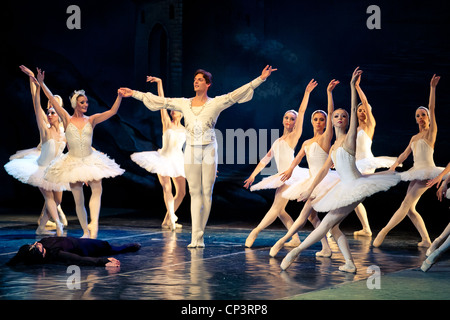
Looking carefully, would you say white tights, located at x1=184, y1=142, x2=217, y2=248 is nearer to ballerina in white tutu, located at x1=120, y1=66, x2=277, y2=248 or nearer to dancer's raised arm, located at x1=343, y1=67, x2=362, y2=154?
ballerina in white tutu, located at x1=120, y1=66, x2=277, y2=248

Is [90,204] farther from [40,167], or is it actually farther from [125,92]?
[40,167]

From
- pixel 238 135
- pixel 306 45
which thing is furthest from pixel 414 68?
pixel 238 135

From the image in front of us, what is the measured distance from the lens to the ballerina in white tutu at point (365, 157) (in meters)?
8.04

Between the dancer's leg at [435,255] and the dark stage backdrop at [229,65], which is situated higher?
the dark stage backdrop at [229,65]

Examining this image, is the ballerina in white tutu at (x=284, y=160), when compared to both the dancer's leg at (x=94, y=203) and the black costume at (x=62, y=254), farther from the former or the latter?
the black costume at (x=62, y=254)

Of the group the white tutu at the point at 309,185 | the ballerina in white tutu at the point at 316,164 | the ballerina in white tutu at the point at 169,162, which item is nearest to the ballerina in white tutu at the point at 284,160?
the white tutu at the point at 309,185

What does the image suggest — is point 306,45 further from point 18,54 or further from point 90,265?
point 90,265

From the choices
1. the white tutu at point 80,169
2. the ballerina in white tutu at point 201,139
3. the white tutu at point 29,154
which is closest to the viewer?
the ballerina in white tutu at point 201,139

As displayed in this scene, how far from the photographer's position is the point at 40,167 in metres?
8.48

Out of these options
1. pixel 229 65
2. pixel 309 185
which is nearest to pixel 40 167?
pixel 309 185

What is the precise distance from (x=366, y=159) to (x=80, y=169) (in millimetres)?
3219

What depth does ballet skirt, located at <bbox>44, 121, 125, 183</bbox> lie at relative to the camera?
7316 mm

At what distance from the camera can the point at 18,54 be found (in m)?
12.3

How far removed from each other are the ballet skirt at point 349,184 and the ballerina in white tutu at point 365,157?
2.32 m
